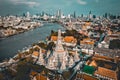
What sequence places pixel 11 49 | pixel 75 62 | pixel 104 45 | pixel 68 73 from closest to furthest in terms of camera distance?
pixel 68 73
pixel 75 62
pixel 104 45
pixel 11 49

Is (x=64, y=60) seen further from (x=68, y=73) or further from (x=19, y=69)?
(x=19, y=69)

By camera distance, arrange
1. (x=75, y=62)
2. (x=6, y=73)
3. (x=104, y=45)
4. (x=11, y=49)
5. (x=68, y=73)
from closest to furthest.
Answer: (x=68, y=73)
(x=6, y=73)
(x=75, y=62)
(x=104, y=45)
(x=11, y=49)

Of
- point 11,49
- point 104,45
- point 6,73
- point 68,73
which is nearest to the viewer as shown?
point 68,73

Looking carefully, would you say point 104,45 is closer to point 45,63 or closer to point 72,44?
point 72,44

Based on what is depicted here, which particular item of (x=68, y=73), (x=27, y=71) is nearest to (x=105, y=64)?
(x=68, y=73)

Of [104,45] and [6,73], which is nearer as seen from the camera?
[6,73]

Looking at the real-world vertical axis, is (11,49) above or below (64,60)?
below

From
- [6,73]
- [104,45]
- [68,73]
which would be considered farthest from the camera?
[104,45]

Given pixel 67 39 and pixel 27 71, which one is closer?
pixel 27 71

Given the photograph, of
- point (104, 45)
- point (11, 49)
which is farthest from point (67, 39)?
point (11, 49)
